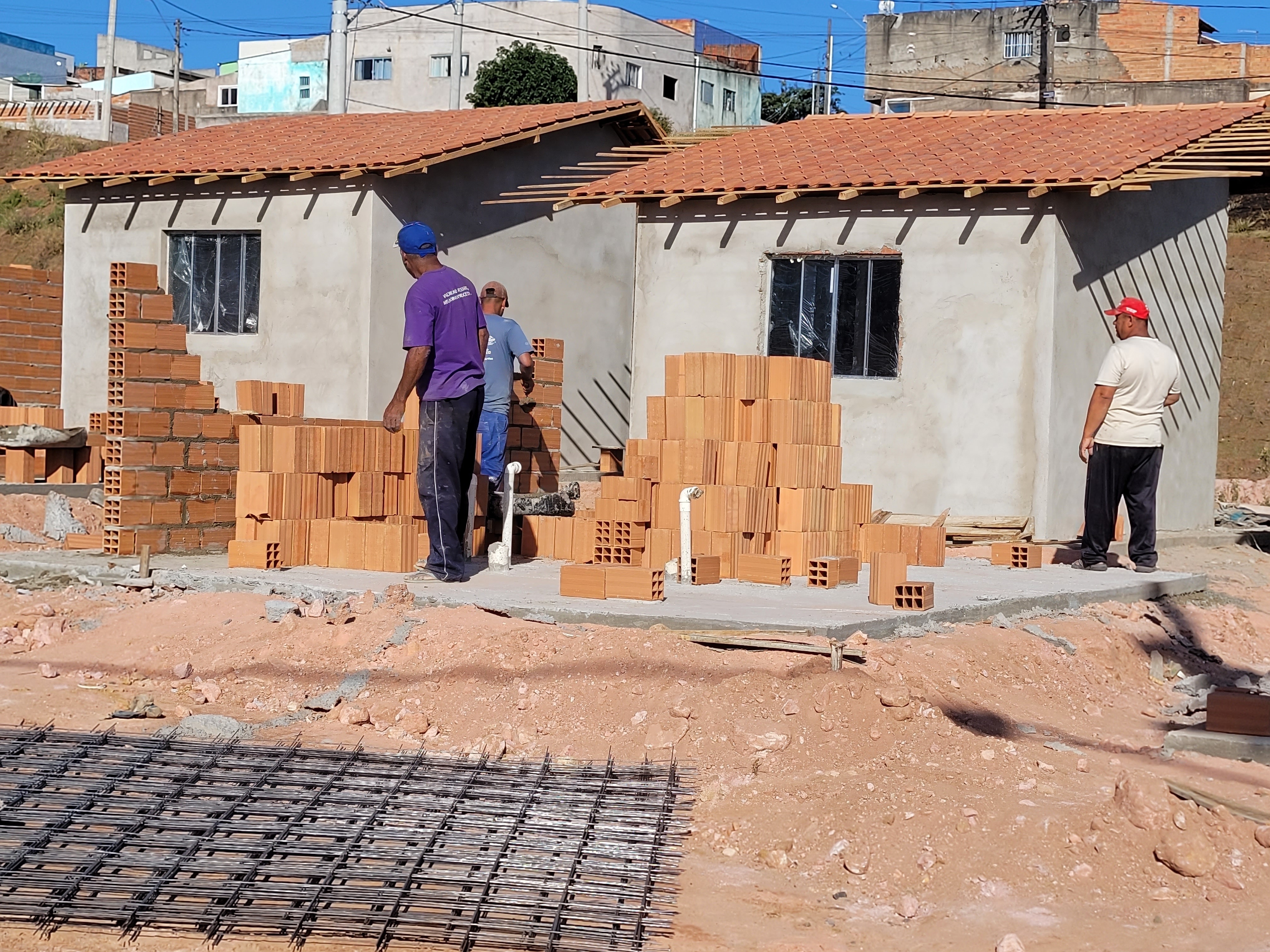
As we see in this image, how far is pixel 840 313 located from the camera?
45.3 feet

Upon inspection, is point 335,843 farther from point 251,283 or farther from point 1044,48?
point 1044,48

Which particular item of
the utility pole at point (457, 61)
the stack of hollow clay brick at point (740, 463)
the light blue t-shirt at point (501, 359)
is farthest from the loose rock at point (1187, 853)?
the utility pole at point (457, 61)

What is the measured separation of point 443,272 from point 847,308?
5927 millimetres

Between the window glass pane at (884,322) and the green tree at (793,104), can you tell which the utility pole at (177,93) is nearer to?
the green tree at (793,104)

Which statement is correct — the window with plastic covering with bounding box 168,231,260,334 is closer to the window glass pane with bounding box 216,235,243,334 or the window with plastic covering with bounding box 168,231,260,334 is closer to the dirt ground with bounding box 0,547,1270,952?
the window glass pane with bounding box 216,235,243,334

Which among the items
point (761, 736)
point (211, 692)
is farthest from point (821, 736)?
point (211, 692)

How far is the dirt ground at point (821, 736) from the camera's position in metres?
Result: 4.66

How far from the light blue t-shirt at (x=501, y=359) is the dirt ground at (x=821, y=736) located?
3.15 meters

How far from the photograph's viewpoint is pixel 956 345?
1324 cm

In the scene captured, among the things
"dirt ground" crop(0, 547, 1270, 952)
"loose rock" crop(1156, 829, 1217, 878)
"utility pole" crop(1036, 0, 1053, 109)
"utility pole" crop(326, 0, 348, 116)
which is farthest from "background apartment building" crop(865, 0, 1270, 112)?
"loose rock" crop(1156, 829, 1217, 878)

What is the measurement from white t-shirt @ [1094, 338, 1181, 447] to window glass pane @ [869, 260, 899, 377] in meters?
2.94

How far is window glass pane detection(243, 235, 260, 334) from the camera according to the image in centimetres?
1590

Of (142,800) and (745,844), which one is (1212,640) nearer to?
(745,844)

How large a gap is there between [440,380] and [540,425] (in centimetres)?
550
